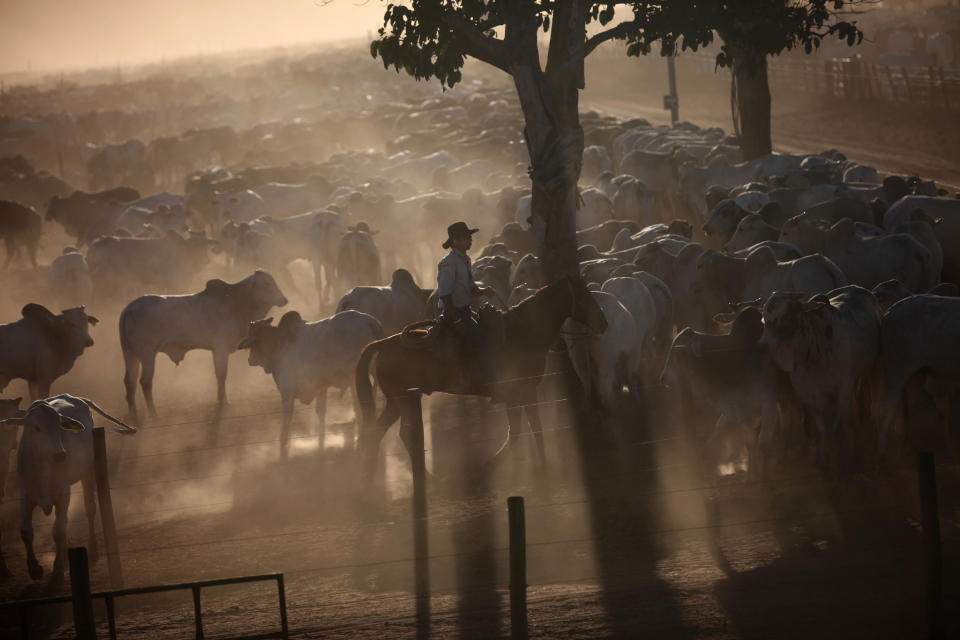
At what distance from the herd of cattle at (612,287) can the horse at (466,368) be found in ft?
2.94

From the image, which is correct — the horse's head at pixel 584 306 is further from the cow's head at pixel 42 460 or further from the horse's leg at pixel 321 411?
the cow's head at pixel 42 460

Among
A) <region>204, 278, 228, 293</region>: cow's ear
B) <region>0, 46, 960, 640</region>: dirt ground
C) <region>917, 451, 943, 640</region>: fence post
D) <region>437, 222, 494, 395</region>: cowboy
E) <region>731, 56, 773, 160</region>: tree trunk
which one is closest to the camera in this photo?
<region>917, 451, 943, 640</region>: fence post

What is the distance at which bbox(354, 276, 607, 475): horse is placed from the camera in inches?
460

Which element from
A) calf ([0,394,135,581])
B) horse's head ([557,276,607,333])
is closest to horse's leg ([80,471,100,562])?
calf ([0,394,135,581])

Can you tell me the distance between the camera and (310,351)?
13531mm

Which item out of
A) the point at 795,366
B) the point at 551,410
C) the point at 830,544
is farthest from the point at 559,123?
the point at 830,544

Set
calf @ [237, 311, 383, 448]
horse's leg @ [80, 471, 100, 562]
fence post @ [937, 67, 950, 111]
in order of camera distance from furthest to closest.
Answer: fence post @ [937, 67, 950, 111]
calf @ [237, 311, 383, 448]
horse's leg @ [80, 471, 100, 562]

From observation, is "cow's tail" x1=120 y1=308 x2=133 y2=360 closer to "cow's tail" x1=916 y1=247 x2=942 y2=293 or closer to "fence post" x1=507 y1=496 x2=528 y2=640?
"fence post" x1=507 y1=496 x2=528 y2=640

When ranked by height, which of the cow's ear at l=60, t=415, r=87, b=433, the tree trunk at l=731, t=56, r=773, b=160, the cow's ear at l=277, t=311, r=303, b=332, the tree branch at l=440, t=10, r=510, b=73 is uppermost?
the tree trunk at l=731, t=56, r=773, b=160

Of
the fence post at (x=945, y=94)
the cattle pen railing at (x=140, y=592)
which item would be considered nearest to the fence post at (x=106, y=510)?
the cattle pen railing at (x=140, y=592)

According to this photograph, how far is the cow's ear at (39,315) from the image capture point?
14.7 m

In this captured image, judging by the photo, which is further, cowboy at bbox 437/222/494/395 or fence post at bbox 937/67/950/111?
fence post at bbox 937/67/950/111

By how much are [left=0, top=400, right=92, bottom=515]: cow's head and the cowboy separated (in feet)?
11.5

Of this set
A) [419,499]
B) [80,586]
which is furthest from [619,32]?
[80,586]
